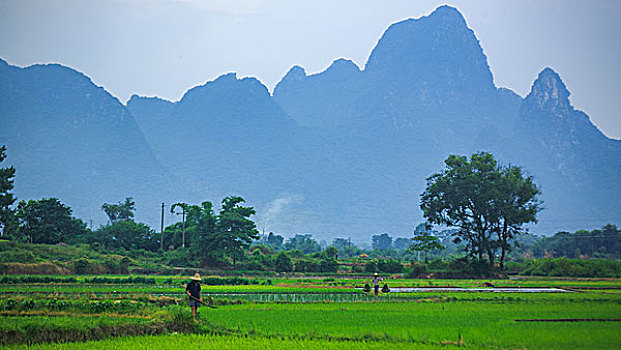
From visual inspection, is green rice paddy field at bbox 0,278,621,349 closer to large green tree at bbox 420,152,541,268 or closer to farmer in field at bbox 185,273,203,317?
farmer in field at bbox 185,273,203,317

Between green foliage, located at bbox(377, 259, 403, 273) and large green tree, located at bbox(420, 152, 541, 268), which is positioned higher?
large green tree, located at bbox(420, 152, 541, 268)

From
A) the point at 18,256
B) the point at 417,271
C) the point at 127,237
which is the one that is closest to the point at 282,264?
the point at 417,271

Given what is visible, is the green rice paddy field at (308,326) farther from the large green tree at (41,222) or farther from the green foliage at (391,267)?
the large green tree at (41,222)

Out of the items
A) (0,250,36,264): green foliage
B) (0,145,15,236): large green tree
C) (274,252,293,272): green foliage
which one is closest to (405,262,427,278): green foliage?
(274,252,293,272): green foliage

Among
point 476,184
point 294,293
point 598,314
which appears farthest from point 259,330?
point 476,184

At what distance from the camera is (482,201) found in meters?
48.8

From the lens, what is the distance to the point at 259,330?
1462 cm

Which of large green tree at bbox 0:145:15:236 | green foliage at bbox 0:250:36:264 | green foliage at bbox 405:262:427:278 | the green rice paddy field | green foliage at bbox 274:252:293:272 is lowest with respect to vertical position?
the green rice paddy field

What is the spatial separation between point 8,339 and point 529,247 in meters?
99.1

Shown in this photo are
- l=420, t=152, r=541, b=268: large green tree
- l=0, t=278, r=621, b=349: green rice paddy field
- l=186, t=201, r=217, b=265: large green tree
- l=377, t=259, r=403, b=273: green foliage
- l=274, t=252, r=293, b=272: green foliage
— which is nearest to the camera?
l=0, t=278, r=621, b=349: green rice paddy field

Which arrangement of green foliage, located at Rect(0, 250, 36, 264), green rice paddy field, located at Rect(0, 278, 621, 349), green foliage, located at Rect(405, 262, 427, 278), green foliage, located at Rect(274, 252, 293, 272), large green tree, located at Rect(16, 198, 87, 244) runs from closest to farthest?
1. green rice paddy field, located at Rect(0, 278, 621, 349)
2. green foliage, located at Rect(0, 250, 36, 264)
3. green foliage, located at Rect(405, 262, 427, 278)
4. green foliage, located at Rect(274, 252, 293, 272)
5. large green tree, located at Rect(16, 198, 87, 244)

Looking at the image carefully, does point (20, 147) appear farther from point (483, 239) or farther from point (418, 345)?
point (418, 345)

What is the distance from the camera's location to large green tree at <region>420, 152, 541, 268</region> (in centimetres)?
4869

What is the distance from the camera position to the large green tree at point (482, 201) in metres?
48.7
